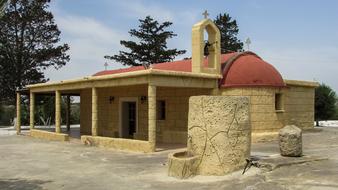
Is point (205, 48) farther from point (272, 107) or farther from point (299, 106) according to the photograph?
point (299, 106)

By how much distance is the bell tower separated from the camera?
1794 cm

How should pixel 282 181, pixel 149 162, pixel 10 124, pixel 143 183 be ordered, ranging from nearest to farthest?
pixel 282 181
pixel 143 183
pixel 149 162
pixel 10 124

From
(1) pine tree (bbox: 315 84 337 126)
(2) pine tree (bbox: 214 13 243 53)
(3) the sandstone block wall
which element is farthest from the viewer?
(2) pine tree (bbox: 214 13 243 53)

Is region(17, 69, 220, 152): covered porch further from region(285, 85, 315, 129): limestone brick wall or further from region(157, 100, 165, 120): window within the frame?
region(285, 85, 315, 129): limestone brick wall

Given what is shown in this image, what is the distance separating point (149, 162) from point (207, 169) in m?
3.20

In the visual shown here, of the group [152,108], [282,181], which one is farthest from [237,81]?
[282,181]

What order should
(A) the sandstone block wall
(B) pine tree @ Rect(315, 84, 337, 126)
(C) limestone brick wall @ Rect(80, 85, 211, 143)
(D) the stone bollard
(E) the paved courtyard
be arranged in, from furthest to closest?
(B) pine tree @ Rect(315, 84, 337, 126)
(C) limestone brick wall @ Rect(80, 85, 211, 143)
(D) the stone bollard
(A) the sandstone block wall
(E) the paved courtyard

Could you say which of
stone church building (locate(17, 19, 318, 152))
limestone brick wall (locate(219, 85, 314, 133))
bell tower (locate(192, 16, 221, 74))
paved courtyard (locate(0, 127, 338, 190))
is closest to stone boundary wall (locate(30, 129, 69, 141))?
stone church building (locate(17, 19, 318, 152))

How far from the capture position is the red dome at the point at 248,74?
18.1 meters

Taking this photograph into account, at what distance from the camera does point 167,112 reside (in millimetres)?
19750

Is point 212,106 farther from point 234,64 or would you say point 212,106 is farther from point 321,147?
point 234,64

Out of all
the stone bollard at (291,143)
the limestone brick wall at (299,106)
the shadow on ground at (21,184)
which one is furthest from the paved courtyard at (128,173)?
the limestone brick wall at (299,106)

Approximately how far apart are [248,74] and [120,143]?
246 inches

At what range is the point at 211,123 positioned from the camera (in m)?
10.2
